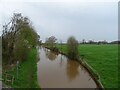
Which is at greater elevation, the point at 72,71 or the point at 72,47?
the point at 72,47

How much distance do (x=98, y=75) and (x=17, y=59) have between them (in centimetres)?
1565

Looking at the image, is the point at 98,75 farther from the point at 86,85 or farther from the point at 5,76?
the point at 5,76

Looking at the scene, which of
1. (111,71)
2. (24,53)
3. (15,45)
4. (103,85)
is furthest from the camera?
(24,53)

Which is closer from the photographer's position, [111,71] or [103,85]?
[103,85]

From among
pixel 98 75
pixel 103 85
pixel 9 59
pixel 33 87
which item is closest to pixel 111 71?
pixel 98 75

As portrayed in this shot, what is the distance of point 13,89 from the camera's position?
879 inches

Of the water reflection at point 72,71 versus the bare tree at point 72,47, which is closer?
the water reflection at point 72,71

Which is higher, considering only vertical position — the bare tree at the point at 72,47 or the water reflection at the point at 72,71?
the bare tree at the point at 72,47

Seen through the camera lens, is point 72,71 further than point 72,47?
No

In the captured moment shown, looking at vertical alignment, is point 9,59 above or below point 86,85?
above

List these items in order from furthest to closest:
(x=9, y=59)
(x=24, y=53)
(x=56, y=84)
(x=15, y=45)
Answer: (x=24, y=53), (x=15, y=45), (x=9, y=59), (x=56, y=84)

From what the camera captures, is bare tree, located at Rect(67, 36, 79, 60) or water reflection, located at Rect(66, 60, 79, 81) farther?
bare tree, located at Rect(67, 36, 79, 60)

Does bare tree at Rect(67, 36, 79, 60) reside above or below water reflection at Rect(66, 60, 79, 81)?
above

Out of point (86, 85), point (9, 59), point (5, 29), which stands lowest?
point (86, 85)
